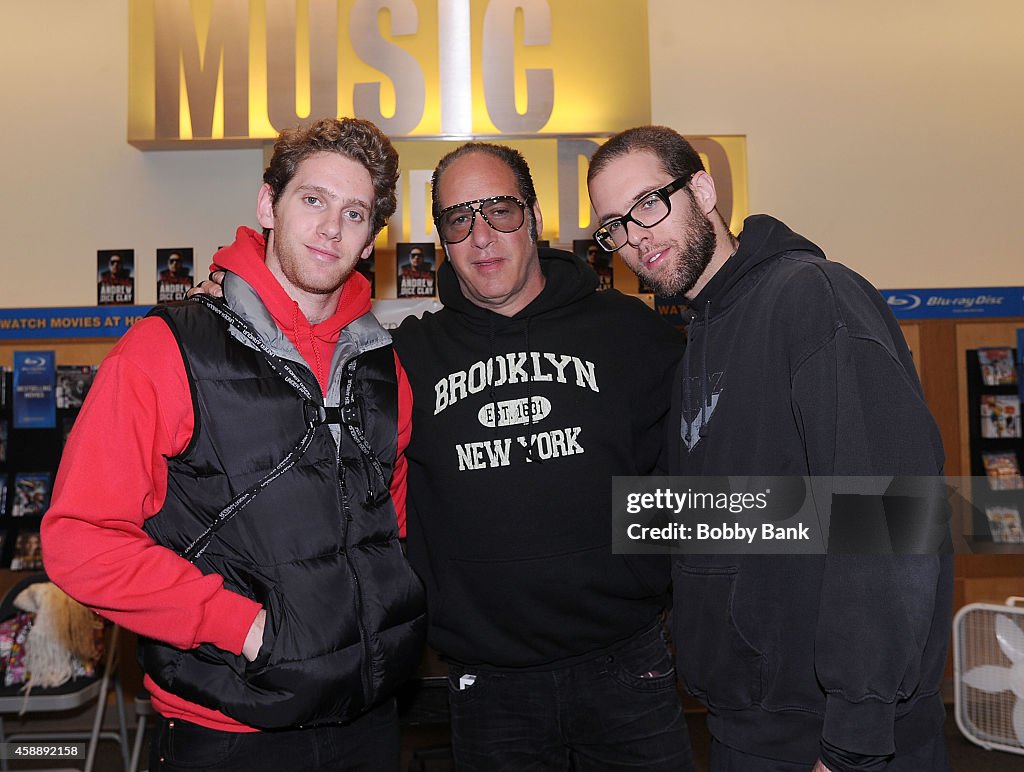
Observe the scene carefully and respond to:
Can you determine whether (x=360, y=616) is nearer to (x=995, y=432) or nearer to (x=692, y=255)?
(x=692, y=255)

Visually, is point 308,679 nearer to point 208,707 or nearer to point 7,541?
point 208,707

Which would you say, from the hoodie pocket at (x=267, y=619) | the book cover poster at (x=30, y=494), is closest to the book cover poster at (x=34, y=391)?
the book cover poster at (x=30, y=494)

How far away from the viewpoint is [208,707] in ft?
5.27

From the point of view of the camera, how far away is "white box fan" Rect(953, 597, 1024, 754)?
386cm

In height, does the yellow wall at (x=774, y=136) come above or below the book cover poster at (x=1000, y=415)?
above

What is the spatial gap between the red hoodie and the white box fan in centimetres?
355

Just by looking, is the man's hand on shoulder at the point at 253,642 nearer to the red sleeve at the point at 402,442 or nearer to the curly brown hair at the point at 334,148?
the red sleeve at the point at 402,442

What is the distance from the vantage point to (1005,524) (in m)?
4.85

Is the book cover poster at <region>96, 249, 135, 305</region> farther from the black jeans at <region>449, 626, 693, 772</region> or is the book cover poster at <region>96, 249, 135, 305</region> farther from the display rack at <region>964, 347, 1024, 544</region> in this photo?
the display rack at <region>964, 347, 1024, 544</region>

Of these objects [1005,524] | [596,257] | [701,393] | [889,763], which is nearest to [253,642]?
[701,393]

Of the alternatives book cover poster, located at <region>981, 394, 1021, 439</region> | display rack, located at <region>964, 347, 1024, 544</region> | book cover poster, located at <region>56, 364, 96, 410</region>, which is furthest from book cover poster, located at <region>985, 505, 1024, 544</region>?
book cover poster, located at <region>56, 364, 96, 410</region>

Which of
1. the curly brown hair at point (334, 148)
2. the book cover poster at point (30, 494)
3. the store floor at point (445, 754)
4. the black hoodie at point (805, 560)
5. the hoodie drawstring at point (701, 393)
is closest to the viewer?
the black hoodie at point (805, 560)

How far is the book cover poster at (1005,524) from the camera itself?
4750 millimetres

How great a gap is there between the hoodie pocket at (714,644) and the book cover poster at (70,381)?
403 centimetres
